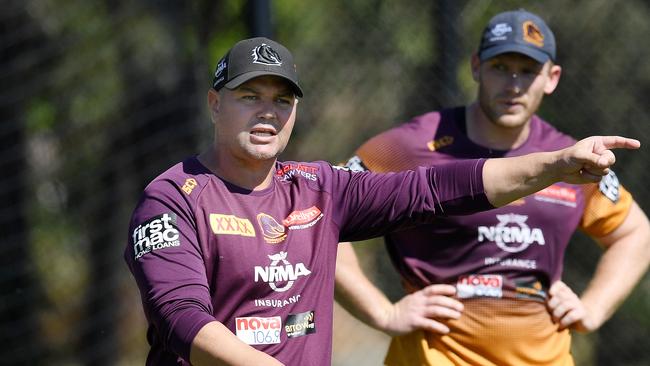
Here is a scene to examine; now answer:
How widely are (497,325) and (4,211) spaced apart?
2.93 metres

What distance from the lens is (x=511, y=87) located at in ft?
13.8

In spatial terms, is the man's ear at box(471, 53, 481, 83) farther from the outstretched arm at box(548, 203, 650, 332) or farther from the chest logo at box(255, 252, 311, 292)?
the chest logo at box(255, 252, 311, 292)

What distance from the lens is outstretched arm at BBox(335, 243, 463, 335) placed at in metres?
4.16

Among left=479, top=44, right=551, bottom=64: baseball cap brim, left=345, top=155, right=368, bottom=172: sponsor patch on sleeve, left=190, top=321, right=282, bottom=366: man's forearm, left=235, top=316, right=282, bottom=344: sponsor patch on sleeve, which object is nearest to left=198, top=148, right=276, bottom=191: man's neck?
left=235, top=316, right=282, bottom=344: sponsor patch on sleeve

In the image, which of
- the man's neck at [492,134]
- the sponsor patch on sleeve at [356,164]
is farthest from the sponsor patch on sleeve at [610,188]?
the sponsor patch on sleeve at [356,164]

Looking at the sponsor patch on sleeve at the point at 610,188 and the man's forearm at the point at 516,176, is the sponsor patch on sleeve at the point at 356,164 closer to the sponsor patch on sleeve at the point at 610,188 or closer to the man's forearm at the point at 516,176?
the sponsor patch on sleeve at the point at 610,188

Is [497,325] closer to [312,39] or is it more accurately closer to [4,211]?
[312,39]

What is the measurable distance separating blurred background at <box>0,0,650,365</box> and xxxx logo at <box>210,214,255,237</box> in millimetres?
2516

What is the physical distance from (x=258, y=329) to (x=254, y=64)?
0.80 metres

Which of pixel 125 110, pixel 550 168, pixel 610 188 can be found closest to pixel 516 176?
pixel 550 168

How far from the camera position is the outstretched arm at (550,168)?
3.01 m

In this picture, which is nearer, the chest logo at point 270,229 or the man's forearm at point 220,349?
the man's forearm at point 220,349

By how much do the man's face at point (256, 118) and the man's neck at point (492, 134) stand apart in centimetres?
125

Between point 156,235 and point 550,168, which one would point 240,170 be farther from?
point 550,168
